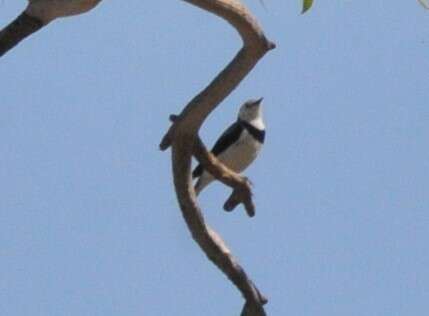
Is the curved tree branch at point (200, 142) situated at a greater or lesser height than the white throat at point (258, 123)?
lesser

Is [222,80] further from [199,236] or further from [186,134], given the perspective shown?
[199,236]

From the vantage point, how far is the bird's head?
10312 mm

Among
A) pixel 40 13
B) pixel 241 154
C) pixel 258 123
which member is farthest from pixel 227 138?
pixel 40 13

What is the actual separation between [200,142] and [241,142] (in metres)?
6.54

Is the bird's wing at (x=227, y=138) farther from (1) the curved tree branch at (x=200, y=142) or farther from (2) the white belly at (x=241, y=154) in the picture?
(1) the curved tree branch at (x=200, y=142)

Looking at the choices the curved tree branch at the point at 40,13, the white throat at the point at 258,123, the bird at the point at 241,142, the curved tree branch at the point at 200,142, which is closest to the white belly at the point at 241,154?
the bird at the point at 241,142

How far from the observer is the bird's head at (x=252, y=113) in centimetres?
1031

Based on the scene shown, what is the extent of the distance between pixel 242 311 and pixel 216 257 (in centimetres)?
14

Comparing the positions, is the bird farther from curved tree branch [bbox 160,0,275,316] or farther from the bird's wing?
curved tree branch [bbox 160,0,275,316]

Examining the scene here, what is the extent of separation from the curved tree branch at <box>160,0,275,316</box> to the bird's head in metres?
7.25

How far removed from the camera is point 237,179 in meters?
3.28

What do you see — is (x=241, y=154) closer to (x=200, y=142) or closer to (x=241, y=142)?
(x=241, y=142)

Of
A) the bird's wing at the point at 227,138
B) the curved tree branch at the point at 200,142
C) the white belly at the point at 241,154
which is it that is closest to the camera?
the curved tree branch at the point at 200,142

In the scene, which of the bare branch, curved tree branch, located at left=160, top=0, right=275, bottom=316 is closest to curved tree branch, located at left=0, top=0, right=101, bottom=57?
the bare branch
